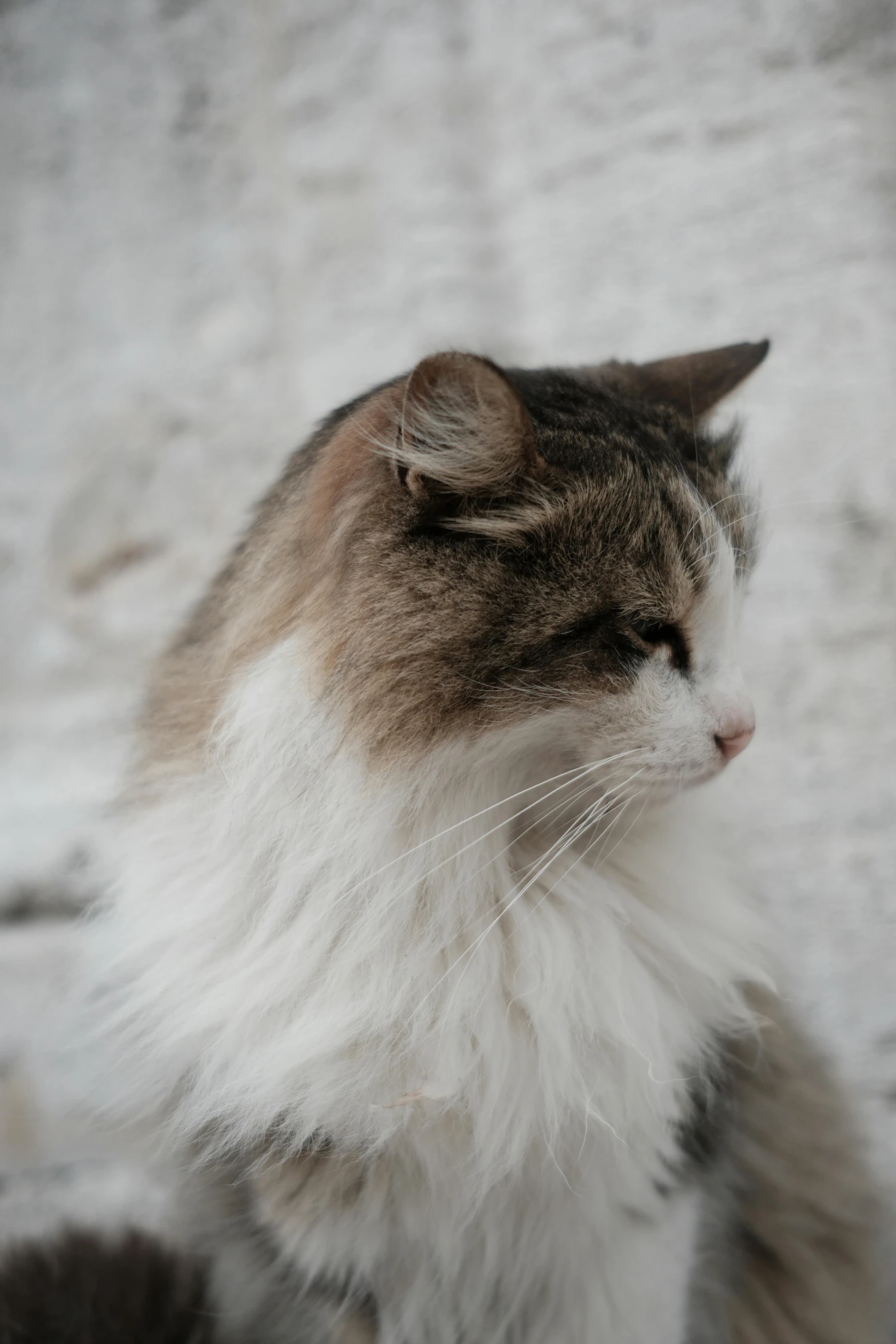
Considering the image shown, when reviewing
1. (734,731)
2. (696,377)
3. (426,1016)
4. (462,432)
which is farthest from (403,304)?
(426,1016)

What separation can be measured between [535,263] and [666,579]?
1011 millimetres

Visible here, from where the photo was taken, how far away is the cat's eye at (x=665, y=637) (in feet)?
2.68

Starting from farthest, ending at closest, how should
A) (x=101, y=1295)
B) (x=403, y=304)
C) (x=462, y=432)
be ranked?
(x=403, y=304) → (x=101, y=1295) → (x=462, y=432)

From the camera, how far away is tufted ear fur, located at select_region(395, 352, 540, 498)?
721 millimetres

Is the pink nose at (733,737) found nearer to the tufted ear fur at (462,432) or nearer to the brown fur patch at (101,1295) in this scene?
the tufted ear fur at (462,432)

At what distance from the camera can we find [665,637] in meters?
0.83

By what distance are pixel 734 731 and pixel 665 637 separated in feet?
0.32

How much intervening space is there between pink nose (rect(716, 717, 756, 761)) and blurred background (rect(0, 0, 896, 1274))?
0.46m

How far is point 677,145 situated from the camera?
1555 millimetres

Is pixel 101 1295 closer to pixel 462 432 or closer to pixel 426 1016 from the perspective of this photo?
pixel 426 1016

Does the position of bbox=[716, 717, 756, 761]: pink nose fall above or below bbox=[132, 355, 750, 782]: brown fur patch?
below

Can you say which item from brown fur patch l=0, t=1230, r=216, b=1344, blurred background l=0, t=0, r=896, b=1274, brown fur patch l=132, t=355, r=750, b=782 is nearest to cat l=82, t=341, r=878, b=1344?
brown fur patch l=132, t=355, r=750, b=782

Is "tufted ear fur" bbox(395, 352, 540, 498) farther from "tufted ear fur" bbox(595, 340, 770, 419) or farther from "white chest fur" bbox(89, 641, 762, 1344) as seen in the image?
"tufted ear fur" bbox(595, 340, 770, 419)

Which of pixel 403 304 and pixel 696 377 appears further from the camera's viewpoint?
pixel 403 304
